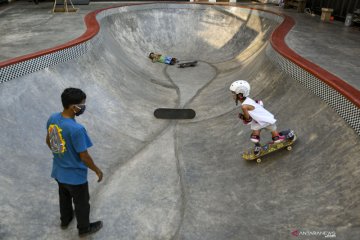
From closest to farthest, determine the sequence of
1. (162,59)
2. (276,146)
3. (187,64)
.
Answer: (276,146), (187,64), (162,59)

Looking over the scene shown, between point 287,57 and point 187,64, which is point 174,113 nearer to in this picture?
point 287,57

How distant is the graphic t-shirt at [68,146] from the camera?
336cm

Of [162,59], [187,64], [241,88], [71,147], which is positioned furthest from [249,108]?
[162,59]

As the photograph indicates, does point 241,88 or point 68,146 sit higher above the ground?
point 68,146

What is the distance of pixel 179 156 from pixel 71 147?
3.70m

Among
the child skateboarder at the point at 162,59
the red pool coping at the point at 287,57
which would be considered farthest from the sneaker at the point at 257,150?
the child skateboarder at the point at 162,59

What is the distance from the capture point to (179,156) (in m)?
6.90

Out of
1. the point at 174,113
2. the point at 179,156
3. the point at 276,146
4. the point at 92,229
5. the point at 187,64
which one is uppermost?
the point at 276,146

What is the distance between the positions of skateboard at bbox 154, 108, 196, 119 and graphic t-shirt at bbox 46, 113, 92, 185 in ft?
17.3

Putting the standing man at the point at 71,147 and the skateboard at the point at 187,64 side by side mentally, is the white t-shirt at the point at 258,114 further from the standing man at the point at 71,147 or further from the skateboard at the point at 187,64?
the skateboard at the point at 187,64

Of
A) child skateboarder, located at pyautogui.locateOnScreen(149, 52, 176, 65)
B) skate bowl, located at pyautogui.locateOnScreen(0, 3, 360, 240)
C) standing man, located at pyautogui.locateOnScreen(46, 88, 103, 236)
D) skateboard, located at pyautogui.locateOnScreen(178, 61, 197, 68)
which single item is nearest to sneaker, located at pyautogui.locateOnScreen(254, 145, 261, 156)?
skate bowl, located at pyautogui.locateOnScreen(0, 3, 360, 240)

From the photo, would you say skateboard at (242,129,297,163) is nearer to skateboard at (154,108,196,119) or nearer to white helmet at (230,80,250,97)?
white helmet at (230,80,250,97)

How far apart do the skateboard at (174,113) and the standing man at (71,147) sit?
202 inches

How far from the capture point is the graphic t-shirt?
3.36 metres
